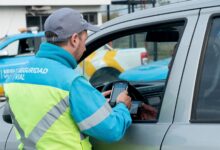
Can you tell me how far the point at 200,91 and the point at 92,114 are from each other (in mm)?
535

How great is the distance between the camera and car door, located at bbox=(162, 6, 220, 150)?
7.52 ft

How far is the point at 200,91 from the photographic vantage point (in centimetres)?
238

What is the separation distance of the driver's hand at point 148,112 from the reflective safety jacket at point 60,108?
0.26 metres

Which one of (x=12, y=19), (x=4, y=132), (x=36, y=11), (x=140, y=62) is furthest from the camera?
(x=36, y=11)

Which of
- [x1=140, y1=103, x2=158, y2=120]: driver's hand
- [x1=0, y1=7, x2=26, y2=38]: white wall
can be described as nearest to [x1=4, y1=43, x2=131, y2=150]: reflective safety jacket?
[x1=140, y1=103, x2=158, y2=120]: driver's hand

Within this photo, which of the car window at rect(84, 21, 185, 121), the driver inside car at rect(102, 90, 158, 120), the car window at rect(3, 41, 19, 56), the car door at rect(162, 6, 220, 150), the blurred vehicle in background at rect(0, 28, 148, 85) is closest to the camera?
the car door at rect(162, 6, 220, 150)

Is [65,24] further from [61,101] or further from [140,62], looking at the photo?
[140,62]

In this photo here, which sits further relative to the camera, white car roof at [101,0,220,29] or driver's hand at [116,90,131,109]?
driver's hand at [116,90,131,109]

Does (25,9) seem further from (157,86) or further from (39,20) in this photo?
(157,86)

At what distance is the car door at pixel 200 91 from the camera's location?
7.52 ft

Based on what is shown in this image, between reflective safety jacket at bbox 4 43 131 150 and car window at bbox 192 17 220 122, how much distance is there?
14.5 inches

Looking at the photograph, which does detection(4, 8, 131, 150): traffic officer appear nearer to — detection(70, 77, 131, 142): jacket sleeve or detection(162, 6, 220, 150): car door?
detection(70, 77, 131, 142): jacket sleeve

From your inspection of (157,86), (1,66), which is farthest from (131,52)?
(157,86)

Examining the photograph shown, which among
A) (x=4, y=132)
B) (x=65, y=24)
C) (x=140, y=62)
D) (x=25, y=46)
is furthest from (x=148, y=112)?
(x=140, y=62)
